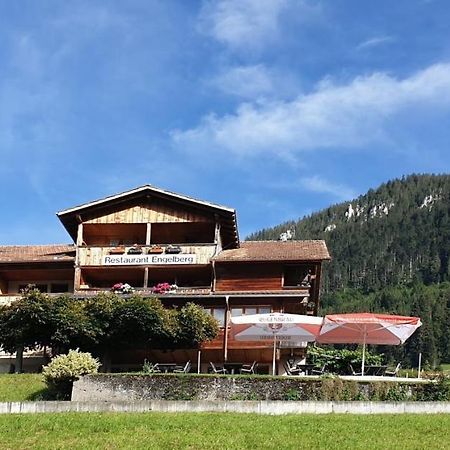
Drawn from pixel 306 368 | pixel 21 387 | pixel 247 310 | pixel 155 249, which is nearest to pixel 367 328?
pixel 306 368

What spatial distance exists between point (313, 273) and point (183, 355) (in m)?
7.47

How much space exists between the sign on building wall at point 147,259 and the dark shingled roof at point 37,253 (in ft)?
6.78

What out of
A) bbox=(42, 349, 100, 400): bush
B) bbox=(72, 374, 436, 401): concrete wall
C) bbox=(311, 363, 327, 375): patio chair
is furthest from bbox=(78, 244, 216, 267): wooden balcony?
bbox=(72, 374, 436, 401): concrete wall

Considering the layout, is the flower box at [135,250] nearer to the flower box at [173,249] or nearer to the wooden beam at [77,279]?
the flower box at [173,249]

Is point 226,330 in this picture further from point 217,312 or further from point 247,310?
point 247,310

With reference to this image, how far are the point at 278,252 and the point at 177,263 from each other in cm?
495

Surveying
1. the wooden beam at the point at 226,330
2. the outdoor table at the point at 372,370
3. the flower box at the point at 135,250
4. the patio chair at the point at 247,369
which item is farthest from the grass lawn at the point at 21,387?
the outdoor table at the point at 372,370

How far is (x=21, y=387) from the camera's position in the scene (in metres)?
30.6

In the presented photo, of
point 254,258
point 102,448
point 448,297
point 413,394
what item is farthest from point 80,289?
point 448,297

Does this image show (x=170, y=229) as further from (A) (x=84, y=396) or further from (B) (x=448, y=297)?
(B) (x=448, y=297)

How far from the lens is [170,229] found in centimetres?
4334

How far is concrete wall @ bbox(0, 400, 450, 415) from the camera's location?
2420 cm

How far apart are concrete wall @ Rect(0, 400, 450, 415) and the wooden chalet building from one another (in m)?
12.9

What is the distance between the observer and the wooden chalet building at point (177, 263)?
128 feet
